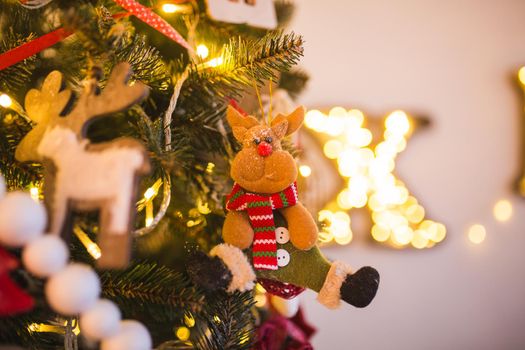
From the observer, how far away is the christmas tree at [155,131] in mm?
327

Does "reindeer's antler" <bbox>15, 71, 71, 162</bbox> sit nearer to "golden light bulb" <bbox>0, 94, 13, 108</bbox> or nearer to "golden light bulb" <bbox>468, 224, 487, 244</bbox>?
"golden light bulb" <bbox>0, 94, 13, 108</bbox>

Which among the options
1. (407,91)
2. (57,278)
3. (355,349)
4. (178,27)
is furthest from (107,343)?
(407,91)

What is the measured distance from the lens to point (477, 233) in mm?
1060

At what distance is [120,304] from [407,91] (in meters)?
0.94

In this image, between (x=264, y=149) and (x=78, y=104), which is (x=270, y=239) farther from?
A: (x=78, y=104)

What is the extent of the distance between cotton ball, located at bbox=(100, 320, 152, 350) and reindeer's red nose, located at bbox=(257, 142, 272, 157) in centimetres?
17

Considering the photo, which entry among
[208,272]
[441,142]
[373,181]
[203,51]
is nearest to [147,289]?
[208,272]

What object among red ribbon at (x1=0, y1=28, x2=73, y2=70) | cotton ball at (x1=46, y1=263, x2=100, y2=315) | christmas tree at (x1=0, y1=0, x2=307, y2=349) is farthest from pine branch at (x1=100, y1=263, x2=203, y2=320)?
red ribbon at (x1=0, y1=28, x2=73, y2=70)

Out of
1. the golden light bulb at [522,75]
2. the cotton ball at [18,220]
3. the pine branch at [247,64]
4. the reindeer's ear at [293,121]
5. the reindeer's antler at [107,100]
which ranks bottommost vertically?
the cotton ball at [18,220]

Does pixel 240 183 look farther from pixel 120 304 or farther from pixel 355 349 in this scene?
pixel 355 349

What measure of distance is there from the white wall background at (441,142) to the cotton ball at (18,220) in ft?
2.85

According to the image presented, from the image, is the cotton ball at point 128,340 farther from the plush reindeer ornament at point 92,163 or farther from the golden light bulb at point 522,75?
the golden light bulb at point 522,75

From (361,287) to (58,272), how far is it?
24 centimetres

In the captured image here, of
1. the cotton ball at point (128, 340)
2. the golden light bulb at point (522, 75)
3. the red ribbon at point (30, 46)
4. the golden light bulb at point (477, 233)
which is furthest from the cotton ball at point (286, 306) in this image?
the golden light bulb at point (522, 75)
